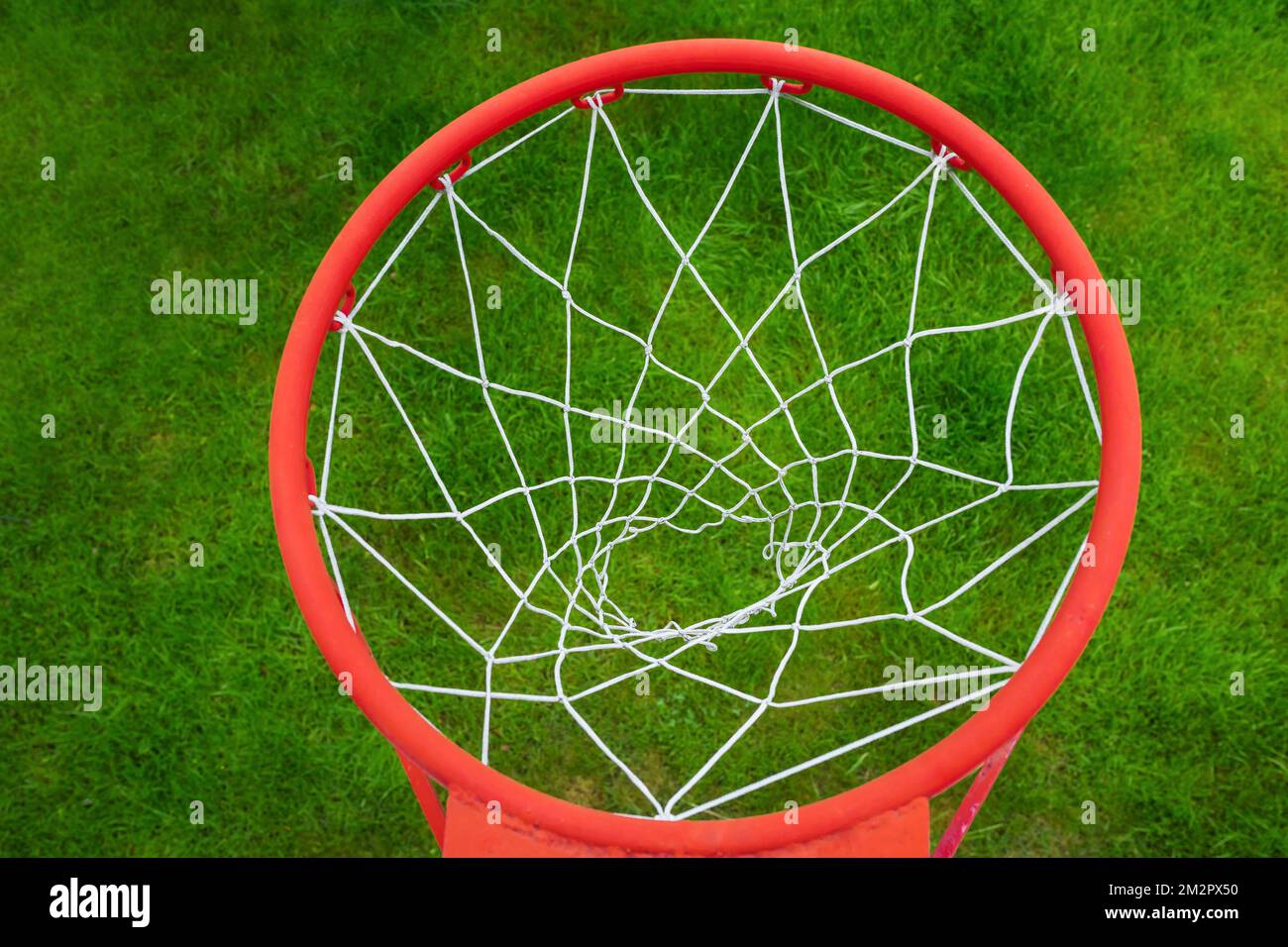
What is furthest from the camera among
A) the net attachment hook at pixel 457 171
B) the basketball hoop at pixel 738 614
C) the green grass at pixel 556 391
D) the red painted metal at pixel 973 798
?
the green grass at pixel 556 391

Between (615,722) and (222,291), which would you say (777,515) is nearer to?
(615,722)

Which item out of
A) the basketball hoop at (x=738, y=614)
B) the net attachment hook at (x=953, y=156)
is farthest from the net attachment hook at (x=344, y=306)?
the net attachment hook at (x=953, y=156)

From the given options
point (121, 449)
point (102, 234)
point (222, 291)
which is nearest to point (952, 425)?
point (222, 291)

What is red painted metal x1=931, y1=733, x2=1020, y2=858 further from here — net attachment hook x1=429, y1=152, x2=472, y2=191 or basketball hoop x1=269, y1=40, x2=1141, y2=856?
net attachment hook x1=429, y1=152, x2=472, y2=191

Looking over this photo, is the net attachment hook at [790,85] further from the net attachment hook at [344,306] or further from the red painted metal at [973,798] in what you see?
the red painted metal at [973,798]

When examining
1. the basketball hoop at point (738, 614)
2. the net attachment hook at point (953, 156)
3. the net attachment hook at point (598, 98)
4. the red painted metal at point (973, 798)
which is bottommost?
the red painted metal at point (973, 798)

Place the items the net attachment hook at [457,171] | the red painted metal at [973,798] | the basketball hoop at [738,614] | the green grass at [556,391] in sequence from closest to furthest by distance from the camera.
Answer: the basketball hoop at [738,614]
the red painted metal at [973,798]
the net attachment hook at [457,171]
the green grass at [556,391]

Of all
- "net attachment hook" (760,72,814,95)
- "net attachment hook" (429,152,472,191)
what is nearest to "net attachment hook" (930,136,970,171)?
"net attachment hook" (760,72,814,95)

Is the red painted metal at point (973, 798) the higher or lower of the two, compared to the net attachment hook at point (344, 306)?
lower
